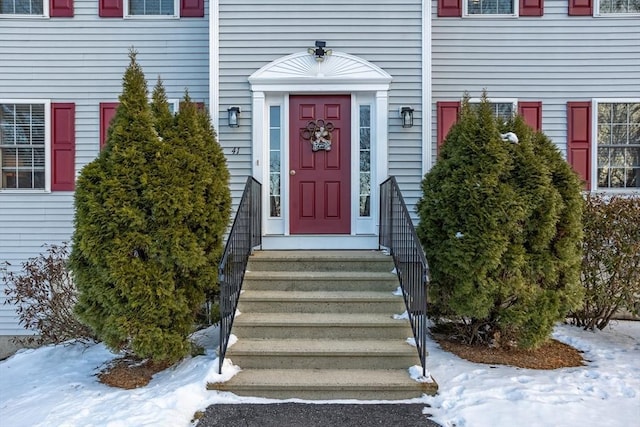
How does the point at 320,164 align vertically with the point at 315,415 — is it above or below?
above

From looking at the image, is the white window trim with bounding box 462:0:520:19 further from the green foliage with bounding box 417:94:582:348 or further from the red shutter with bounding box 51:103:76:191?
the red shutter with bounding box 51:103:76:191

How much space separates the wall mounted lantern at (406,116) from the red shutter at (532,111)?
1.68 m

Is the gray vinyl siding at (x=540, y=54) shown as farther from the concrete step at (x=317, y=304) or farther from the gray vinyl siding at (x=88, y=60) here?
the gray vinyl siding at (x=88, y=60)

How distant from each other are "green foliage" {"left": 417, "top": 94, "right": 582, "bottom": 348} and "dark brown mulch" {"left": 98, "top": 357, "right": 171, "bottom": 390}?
273cm

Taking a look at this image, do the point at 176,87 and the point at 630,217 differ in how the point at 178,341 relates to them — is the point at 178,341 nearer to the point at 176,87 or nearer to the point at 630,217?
the point at 176,87

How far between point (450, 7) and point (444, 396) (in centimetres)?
498

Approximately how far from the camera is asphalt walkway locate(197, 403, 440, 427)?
3238 mm

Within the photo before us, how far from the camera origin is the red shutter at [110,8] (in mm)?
6121

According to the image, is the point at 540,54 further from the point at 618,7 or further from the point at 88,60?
the point at 88,60

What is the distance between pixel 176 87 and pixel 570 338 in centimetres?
568

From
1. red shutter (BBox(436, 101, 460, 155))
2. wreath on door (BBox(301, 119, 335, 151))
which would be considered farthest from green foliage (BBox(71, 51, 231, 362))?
red shutter (BBox(436, 101, 460, 155))

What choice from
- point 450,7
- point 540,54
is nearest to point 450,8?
point 450,7

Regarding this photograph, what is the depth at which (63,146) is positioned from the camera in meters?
6.09

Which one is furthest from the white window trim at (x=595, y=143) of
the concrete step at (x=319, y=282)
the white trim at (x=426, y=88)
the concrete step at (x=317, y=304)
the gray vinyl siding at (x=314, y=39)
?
the concrete step at (x=317, y=304)
